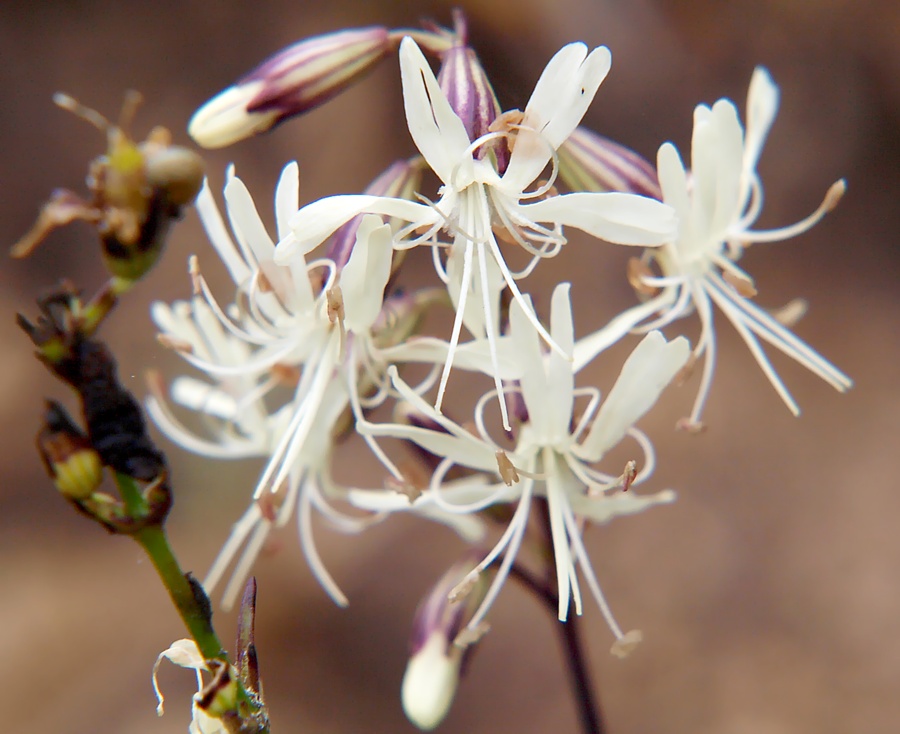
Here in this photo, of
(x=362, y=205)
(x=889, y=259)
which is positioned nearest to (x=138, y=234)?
(x=362, y=205)

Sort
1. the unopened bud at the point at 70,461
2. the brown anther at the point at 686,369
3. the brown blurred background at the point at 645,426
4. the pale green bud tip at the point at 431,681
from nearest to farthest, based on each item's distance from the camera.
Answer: the unopened bud at the point at 70,461 → the brown anther at the point at 686,369 → the pale green bud tip at the point at 431,681 → the brown blurred background at the point at 645,426

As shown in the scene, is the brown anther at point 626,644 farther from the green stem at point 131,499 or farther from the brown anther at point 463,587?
the green stem at point 131,499

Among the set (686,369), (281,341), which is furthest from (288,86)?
(686,369)

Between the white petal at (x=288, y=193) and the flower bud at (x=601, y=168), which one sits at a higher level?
the white petal at (x=288, y=193)

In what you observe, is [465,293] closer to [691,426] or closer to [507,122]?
[507,122]

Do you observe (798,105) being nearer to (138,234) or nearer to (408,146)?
(408,146)

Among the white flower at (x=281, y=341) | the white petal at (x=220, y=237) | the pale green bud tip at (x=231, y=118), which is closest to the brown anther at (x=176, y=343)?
the white flower at (x=281, y=341)

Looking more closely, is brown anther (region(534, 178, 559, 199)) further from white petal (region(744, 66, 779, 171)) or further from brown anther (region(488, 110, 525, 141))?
white petal (region(744, 66, 779, 171))

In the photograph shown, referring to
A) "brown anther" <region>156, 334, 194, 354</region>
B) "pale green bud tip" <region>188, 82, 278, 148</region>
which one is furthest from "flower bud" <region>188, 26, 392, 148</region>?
"brown anther" <region>156, 334, 194, 354</region>
